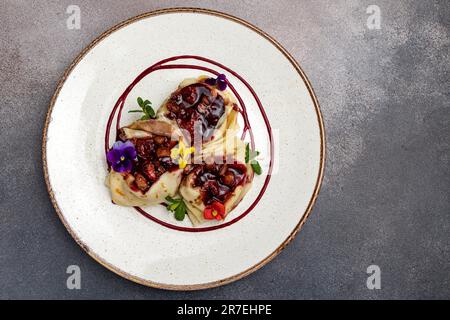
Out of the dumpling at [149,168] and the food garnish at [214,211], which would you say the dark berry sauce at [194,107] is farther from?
the food garnish at [214,211]

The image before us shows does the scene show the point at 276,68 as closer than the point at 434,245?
Yes

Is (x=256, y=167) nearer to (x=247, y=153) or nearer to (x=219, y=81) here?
(x=247, y=153)

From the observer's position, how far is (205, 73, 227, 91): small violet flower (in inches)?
126

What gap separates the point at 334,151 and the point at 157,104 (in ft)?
4.40

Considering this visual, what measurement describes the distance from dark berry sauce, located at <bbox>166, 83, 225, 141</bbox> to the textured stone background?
78 centimetres

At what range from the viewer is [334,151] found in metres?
3.52

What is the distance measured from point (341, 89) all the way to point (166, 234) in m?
1.67

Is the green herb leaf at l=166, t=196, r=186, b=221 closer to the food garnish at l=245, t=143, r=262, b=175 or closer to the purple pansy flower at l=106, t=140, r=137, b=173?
the purple pansy flower at l=106, t=140, r=137, b=173

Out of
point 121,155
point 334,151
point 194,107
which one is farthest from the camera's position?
point 334,151

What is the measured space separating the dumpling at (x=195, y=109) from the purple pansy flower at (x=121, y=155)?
0.29 meters

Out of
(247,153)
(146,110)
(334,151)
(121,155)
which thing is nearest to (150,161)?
(121,155)

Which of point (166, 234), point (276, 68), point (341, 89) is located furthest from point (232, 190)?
point (341, 89)

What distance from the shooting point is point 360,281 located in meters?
3.50
